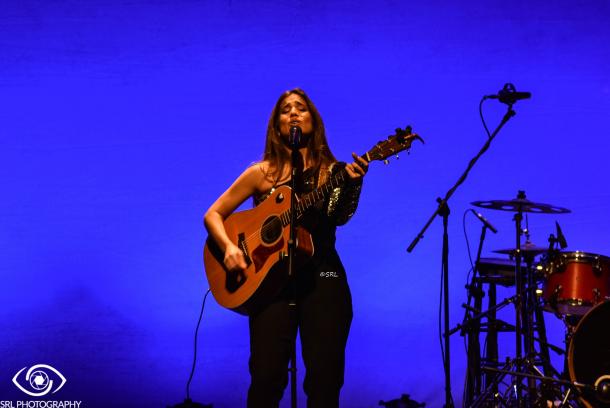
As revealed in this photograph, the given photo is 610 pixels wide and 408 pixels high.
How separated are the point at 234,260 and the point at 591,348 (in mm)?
2422

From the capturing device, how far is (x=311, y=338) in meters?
2.78

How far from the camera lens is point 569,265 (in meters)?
4.79

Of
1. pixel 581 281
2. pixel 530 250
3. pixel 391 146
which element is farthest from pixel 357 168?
pixel 581 281

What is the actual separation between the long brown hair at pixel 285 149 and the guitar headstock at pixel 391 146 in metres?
0.26

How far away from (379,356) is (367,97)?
77.4 inches

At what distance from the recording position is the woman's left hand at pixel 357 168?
9.58 feet

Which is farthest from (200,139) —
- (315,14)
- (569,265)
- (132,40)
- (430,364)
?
(569,265)

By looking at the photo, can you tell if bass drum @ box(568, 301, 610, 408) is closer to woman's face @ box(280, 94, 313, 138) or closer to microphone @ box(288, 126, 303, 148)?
woman's face @ box(280, 94, 313, 138)

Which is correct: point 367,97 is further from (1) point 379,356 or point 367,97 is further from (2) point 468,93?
(1) point 379,356

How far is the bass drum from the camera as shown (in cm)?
423

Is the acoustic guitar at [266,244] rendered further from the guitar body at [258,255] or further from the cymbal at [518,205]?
the cymbal at [518,205]

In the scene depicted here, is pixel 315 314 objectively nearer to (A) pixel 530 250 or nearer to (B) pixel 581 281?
(A) pixel 530 250

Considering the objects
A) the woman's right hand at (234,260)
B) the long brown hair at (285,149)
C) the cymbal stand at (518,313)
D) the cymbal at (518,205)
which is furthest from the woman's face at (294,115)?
the cymbal stand at (518,313)

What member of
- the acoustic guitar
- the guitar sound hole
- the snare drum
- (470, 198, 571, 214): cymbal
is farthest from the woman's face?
the snare drum
